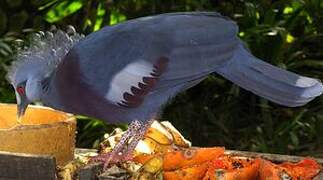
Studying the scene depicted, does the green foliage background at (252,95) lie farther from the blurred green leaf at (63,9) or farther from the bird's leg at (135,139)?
the bird's leg at (135,139)

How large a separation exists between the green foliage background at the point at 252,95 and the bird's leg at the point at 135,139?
1.82 metres

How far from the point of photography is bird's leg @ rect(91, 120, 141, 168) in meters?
2.23

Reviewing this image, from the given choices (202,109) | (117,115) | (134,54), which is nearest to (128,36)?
(134,54)

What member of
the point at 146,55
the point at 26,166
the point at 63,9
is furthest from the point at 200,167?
the point at 63,9

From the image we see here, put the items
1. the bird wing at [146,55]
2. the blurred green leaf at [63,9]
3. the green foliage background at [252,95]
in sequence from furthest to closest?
the blurred green leaf at [63,9] → the green foliage background at [252,95] → the bird wing at [146,55]

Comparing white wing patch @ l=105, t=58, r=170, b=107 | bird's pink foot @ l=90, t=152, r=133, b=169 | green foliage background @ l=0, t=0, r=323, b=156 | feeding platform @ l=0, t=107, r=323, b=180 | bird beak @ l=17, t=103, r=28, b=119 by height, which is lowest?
green foliage background @ l=0, t=0, r=323, b=156

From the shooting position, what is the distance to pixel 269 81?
2262 mm

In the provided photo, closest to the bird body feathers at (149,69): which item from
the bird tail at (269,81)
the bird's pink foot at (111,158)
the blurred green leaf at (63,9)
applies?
the bird tail at (269,81)

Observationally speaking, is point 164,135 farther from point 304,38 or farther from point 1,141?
point 304,38

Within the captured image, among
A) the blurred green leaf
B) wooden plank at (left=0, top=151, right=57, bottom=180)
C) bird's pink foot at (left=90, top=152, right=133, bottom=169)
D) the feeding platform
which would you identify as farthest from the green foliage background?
wooden plank at (left=0, top=151, right=57, bottom=180)

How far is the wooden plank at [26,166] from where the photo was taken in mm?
2014

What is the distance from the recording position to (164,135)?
249 centimetres

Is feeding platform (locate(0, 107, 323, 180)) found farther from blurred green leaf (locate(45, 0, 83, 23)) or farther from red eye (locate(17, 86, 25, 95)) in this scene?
Result: blurred green leaf (locate(45, 0, 83, 23))

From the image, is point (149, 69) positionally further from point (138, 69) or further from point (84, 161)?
point (84, 161)
